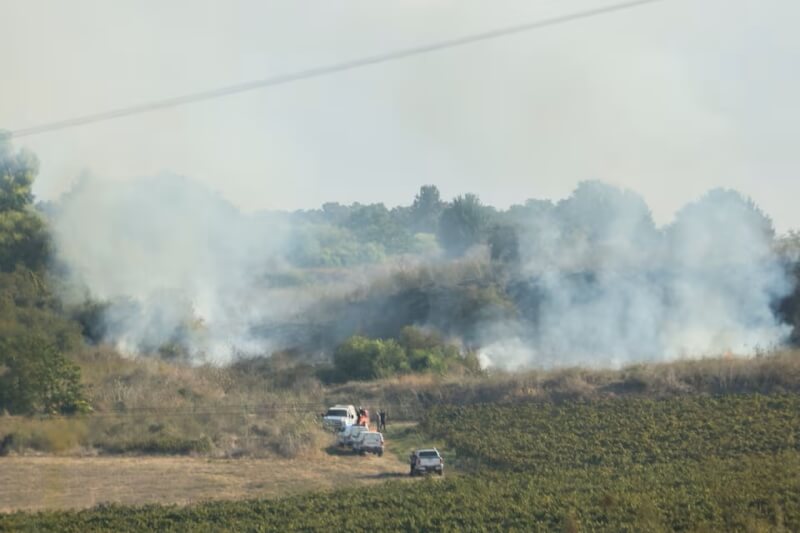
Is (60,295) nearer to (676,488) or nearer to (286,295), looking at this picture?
(286,295)

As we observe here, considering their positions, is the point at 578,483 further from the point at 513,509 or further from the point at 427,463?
the point at 427,463

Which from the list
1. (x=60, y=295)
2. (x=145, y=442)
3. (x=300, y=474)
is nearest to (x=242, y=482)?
(x=300, y=474)

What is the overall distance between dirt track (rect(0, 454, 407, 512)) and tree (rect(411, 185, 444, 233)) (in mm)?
110827

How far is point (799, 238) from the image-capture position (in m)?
69.6

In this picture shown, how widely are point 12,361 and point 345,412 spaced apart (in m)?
14.0

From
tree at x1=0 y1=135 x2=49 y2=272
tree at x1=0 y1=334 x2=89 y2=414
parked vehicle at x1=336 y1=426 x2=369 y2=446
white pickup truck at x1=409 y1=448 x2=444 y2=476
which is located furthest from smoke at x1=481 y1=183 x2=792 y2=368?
tree at x1=0 y1=135 x2=49 y2=272

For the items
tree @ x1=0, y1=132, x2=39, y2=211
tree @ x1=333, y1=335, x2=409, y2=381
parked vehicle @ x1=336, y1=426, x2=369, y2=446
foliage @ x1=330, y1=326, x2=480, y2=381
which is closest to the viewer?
parked vehicle @ x1=336, y1=426, x2=369, y2=446

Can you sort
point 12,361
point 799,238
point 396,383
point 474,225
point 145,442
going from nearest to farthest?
point 145,442
point 12,361
point 396,383
point 799,238
point 474,225

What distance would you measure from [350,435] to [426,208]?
113005 mm

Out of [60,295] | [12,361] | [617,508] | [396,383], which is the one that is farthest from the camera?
[60,295]

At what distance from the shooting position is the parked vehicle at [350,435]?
152 ft

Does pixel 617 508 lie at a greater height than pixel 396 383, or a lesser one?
lesser

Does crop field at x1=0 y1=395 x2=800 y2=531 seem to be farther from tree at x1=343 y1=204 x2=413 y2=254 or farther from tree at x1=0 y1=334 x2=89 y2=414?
tree at x1=343 y1=204 x2=413 y2=254

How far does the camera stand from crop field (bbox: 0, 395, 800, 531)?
3194 centimetres
